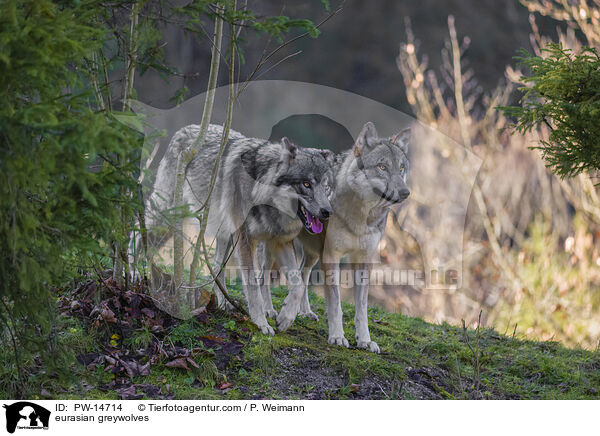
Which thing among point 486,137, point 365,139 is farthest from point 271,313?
point 486,137

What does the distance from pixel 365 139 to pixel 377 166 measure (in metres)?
0.24

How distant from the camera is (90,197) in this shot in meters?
2.45

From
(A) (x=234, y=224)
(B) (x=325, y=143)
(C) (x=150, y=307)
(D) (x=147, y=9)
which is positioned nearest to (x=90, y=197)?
(D) (x=147, y=9)

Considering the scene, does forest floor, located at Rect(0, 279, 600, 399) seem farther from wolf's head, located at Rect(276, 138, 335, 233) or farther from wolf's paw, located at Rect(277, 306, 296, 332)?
wolf's head, located at Rect(276, 138, 335, 233)

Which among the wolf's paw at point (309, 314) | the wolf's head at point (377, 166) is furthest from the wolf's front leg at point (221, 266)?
the wolf's head at point (377, 166)

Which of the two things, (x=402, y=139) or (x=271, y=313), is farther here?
(x=271, y=313)

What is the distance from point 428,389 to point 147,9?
10.2ft

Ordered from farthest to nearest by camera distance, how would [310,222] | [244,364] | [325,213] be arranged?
[310,222] < [325,213] < [244,364]

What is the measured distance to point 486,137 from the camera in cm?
846

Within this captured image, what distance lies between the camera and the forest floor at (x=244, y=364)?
3.56 m

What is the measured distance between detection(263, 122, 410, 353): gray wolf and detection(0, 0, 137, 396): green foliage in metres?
1.86

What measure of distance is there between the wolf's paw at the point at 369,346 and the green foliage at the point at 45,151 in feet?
7.26

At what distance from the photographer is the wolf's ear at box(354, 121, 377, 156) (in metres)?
Result: 4.32

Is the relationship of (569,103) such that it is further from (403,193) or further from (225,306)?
(225,306)
